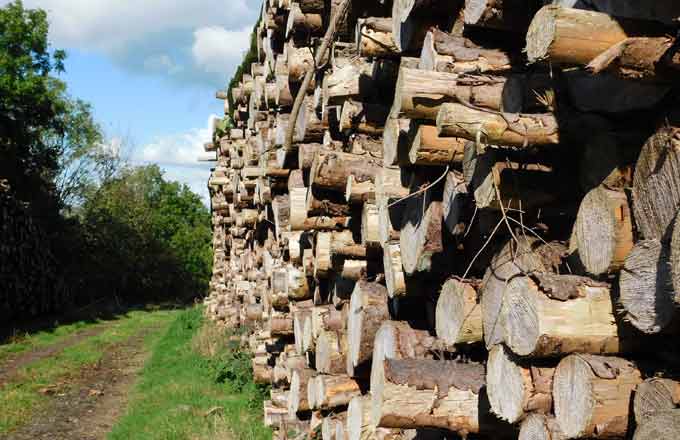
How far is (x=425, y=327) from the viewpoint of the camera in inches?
123

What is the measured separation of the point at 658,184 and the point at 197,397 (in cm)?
739

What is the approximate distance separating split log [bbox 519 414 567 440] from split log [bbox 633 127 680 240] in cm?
63

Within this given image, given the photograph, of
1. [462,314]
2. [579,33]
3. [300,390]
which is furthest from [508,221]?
[300,390]

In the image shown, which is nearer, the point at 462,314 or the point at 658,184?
the point at 658,184

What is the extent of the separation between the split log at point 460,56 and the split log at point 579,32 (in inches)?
28.0

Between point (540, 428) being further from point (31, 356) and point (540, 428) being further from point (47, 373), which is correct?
point (31, 356)

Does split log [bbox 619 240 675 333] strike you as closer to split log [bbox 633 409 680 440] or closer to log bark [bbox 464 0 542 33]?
split log [bbox 633 409 680 440]

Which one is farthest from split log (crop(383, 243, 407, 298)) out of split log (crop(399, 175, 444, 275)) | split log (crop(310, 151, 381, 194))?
split log (crop(310, 151, 381, 194))

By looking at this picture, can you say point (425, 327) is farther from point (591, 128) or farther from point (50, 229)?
point (50, 229)

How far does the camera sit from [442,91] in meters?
2.27

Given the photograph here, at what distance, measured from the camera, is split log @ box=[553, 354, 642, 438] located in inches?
71.9

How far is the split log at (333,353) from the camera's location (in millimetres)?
4012

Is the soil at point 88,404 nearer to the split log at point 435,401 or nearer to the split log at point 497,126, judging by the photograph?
the split log at point 435,401

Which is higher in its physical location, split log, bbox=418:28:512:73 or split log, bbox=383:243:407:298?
split log, bbox=418:28:512:73
